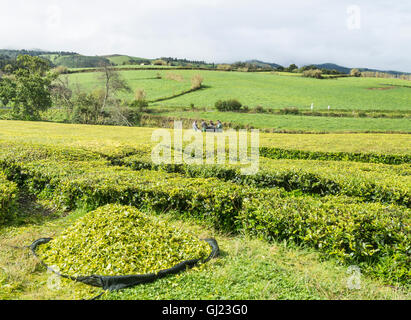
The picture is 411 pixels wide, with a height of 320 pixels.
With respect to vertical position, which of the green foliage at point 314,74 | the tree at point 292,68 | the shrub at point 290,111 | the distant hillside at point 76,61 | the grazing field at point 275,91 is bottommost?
the shrub at point 290,111

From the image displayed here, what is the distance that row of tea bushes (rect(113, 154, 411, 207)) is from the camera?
753 cm

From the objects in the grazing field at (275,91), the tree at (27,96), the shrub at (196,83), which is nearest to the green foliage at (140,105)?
the grazing field at (275,91)

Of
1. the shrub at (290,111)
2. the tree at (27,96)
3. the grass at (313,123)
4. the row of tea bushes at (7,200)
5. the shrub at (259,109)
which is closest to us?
the row of tea bushes at (7,200)

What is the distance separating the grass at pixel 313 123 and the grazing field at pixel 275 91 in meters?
6.35

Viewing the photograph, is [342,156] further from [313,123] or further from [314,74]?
[314,74]

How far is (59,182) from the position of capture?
7629 mm

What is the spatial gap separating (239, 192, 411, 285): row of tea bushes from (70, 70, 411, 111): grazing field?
128 ft

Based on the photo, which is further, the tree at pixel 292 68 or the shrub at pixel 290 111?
the tree at pixel 292 68

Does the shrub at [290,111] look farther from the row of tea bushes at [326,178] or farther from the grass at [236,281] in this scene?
the grass at [236,281]

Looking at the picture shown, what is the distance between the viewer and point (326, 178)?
8.33 meters

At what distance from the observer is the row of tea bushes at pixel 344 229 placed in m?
4.52
